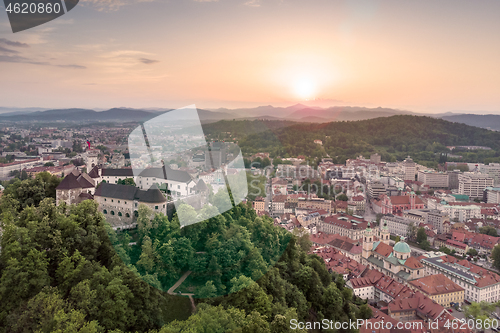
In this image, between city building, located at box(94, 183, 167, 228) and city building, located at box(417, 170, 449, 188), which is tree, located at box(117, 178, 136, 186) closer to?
city building, located at box(94, 183, 167, 228)

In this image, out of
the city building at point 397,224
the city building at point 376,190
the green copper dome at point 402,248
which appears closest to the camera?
the green copper dome at point 402,248

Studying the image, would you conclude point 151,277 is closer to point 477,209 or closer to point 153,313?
point 153,313

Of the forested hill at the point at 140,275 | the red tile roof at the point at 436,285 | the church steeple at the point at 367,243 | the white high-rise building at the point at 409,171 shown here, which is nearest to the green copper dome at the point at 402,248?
the church steeple at the point at 367,243

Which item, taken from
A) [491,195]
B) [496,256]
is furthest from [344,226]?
[491,195]

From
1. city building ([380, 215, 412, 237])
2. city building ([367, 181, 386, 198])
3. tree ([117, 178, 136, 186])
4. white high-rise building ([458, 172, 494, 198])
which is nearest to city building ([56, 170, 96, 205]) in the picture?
tree ([117, 178, 136, 186])

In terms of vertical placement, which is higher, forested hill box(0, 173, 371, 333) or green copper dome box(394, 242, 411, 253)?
forested hill box(0, 173, 371, 333)

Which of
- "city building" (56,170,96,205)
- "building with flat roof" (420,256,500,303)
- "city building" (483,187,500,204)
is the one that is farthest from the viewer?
"city building" (483,187,500,204)

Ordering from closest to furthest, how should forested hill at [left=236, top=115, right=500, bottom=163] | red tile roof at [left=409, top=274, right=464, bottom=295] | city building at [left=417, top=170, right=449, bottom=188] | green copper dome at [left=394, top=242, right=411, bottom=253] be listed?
red tile roof at [left=409, top=274, right=464, bottom=295], green copper dome at [left=394, top=242, right=411, bottom=253], city building at [left=417, top=170, right=449, bottom=188], forested hill at [left=236, top=115, right=500, bottom=163]

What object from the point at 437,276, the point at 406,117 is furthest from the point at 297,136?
the point at 437,276

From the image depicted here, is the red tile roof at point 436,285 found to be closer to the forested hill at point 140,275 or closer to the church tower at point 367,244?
the church tower at point 367,244
